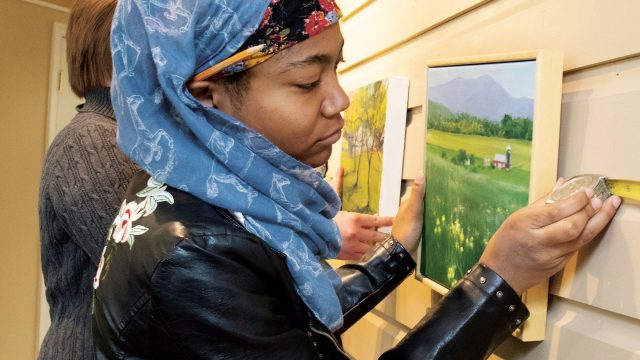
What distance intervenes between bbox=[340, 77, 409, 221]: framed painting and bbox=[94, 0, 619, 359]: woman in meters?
0.44

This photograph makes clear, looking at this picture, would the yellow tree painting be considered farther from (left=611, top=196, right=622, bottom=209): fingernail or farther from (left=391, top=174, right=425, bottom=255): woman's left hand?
(left=611, top=196, right=622, bottom=209): fingernail

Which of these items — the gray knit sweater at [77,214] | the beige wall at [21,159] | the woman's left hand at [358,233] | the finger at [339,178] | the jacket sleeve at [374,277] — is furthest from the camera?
the beige wall at [21,159]

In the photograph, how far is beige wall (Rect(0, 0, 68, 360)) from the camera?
9.07 ft

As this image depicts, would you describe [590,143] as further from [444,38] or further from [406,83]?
[406,83]

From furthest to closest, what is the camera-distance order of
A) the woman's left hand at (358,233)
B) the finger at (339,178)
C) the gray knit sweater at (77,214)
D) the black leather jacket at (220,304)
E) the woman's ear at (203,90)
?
the finger at (339,178) → the woman's left hand at (358,233) → the gray knit sweater at (77,214) → the woman's ear at (203,90) → the black leather jacket at (220,304)

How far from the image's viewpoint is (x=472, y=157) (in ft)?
2.97

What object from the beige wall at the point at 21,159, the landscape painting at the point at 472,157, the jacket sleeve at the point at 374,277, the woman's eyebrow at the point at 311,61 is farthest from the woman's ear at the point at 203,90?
the beige wall at the point at 21,159

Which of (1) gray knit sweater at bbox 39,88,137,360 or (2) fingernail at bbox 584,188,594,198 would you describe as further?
A: (1) gray knit sweater at bbox 39,88,137,360

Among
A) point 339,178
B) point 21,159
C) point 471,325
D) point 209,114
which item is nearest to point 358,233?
point 339,178

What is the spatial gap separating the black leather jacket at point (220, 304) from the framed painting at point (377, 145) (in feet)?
1.65

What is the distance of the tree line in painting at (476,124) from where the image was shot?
→ 0.78m

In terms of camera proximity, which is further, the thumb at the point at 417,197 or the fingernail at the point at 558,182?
the thumb at the point at 417,197

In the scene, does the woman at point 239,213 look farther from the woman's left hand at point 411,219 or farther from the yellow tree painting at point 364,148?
the yellow tree painting at point 364,148

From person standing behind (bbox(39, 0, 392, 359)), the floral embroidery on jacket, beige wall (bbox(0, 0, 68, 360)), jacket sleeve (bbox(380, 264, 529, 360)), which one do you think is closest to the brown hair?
person standing behind (bbox(39, 0, 392, 359))
